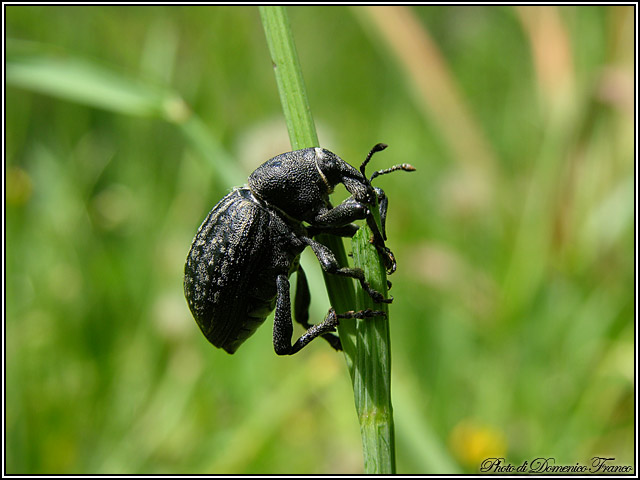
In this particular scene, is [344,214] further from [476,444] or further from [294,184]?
[476,444]

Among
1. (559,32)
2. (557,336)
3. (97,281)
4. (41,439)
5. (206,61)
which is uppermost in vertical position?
(206,61)

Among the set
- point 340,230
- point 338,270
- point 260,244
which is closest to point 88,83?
point 260,244

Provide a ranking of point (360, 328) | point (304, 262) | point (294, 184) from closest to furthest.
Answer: point (360, 328) → point (294, 184) → point (304, 262)

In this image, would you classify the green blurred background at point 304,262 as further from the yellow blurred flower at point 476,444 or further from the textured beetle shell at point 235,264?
the textured beetle shell at point 235,264

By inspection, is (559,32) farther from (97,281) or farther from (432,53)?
(97,281)

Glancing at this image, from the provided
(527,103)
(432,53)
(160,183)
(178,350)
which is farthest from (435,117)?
(178,350)

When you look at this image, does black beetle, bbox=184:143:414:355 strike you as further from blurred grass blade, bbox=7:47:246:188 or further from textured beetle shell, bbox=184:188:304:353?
blurred grass blade, bbox=7:47:246:188

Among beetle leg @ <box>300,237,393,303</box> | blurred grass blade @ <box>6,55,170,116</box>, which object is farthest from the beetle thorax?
blurred grass blade @ <box>6,55,170,116</box>
